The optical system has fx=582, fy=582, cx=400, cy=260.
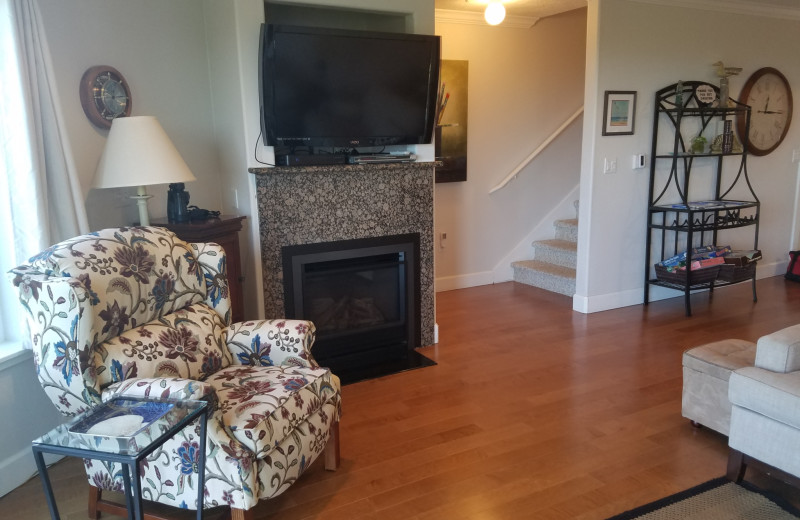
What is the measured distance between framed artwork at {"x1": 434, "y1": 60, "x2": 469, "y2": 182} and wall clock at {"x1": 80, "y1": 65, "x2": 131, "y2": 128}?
253cm

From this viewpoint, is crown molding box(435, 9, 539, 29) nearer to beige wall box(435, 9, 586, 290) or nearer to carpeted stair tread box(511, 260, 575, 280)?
beige wall box(435, 9, 586, 290)

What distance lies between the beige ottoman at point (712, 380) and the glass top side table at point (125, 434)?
215 cm

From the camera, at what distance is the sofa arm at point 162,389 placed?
1801 mm

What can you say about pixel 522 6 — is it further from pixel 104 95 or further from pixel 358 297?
pixel 104 95

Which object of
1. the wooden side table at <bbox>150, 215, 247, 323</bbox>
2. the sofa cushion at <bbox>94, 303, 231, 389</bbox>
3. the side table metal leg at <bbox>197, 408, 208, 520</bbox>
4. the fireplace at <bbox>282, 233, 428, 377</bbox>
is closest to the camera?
the side table metal leg at <bbox>197, 408, 208, 520</bbox>

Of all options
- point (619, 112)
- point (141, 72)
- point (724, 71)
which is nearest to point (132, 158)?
point (141, 72)

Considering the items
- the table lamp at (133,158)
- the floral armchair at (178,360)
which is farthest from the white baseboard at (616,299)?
the table lamp at (133,158)

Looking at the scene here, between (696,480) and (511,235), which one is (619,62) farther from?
(696,480)

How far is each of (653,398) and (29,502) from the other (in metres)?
2.93

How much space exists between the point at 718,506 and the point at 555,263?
3472 millimetres

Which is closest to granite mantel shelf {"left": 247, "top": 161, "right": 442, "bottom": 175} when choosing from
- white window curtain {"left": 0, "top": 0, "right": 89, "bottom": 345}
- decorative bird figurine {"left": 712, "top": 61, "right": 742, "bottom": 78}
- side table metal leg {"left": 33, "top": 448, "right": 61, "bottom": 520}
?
white window curtain {"left": 0, "top": 0, "right": 89, "bottom": 345}

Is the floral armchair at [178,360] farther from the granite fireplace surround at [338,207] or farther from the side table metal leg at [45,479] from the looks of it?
the granite fireplace surround at [338,207]

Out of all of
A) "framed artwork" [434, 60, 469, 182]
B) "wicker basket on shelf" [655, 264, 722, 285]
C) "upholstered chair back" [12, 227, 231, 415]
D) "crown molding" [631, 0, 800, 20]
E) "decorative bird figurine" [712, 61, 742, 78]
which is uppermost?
"crown molding" [631, 0, 800, 20]

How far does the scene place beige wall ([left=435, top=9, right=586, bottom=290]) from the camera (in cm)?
520
